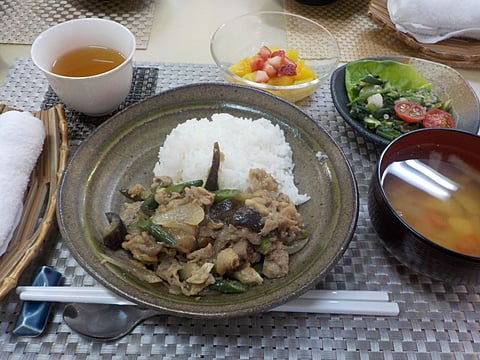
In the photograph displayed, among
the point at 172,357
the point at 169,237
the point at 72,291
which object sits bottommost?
the point at 172,357

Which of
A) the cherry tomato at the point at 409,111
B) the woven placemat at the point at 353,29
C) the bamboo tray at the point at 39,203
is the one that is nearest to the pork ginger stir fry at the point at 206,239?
the bamboo tray at the point at 39,203

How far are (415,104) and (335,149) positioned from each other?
74 centimetres

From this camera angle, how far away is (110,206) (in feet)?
5.49

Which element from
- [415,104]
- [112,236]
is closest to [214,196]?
[112,236]

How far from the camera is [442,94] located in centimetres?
225

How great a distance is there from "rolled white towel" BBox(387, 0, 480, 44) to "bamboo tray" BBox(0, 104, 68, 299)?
223 cm

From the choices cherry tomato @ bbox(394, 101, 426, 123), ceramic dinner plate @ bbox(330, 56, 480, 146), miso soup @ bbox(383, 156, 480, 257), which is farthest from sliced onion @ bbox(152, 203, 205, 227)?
cherry tomato @ bbox(394, 101, 426, 123)

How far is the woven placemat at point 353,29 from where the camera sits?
2812mm

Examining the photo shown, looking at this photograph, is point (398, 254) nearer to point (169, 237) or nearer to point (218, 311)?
point (218, 311)

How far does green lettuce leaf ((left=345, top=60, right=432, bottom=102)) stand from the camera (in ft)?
7.48

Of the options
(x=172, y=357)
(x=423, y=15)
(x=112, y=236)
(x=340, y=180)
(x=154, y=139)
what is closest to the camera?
(x=172, y=357)

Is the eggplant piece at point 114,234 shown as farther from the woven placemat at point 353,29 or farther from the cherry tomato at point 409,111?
the woven placemat at point 353,29

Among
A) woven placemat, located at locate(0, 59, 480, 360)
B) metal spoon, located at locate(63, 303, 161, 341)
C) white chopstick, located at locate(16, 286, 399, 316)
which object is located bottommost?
woven placemat, located at locate(0, 59, 480, 360)

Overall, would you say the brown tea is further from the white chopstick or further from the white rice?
the white chopstick
